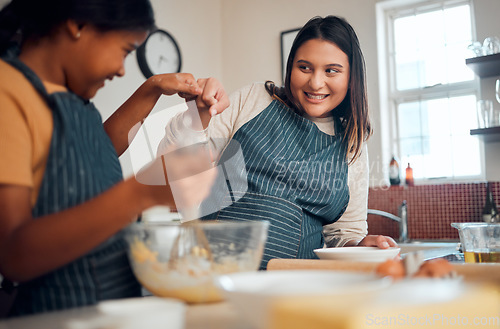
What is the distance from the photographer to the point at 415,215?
2.78 metres

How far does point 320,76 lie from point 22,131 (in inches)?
39.2

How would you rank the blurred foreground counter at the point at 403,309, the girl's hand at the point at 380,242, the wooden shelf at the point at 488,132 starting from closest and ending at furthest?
the blurred foreground counter at the point at 403,309, the girl's hand at the point at 380,242, the wooden shelf at the point at 488,132

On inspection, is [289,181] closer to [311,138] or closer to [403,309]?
[311,138]

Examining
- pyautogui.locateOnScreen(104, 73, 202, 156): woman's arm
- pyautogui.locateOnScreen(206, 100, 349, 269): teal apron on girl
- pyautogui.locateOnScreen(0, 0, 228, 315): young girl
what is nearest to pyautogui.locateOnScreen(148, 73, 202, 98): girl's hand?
pyautogui.locateOnScreen(104, 73, 202, 156): woman's arm

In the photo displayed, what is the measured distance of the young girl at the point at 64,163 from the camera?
542mm

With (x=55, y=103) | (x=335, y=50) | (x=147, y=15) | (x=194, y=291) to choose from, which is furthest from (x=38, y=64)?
(x=335, y=50)

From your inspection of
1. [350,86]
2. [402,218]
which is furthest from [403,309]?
[402,218]

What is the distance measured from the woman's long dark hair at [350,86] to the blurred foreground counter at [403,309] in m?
0.91

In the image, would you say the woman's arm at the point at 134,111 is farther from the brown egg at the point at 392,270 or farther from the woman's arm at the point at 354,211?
the woman's arm at the point at 354,211

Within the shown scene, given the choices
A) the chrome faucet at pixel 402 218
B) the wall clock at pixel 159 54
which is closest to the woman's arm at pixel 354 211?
the chrome faucet at pixel 402 218

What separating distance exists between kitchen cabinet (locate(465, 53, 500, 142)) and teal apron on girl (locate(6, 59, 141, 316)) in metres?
2.41

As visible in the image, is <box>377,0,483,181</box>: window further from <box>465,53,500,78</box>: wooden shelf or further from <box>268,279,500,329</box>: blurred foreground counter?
<box>268,279,500,329</box>: blurred foreground counter

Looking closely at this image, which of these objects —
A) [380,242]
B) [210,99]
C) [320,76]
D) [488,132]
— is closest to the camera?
[210,99]

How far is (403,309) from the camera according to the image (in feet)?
1.51
